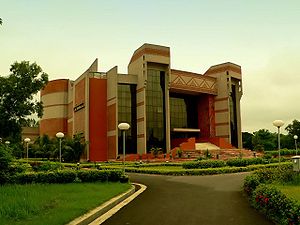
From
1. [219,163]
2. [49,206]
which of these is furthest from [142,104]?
[49,206]

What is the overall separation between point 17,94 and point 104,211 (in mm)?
26545

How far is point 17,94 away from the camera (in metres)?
33.2

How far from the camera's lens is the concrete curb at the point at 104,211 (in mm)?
7895

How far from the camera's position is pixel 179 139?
54.6 m

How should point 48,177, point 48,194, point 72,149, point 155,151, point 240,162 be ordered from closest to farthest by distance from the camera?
point 48,194
point 48,177
point 240,162
point 72,149
point 155,151

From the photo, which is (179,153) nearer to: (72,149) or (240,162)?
(72,149)

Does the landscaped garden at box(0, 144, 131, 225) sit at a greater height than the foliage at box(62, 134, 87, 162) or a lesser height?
lesser

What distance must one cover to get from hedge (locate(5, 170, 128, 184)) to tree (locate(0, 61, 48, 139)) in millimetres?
18367

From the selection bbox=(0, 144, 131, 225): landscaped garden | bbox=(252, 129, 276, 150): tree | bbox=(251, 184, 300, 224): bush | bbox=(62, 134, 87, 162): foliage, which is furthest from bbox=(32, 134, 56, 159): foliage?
bbox=(252, 129, 276, 150): tree

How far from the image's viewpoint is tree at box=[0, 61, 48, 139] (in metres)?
32.8

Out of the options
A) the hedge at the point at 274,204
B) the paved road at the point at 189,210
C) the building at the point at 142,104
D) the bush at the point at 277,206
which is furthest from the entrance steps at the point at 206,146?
the bush at the point at 277,206

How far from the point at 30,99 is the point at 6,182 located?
66.9ft

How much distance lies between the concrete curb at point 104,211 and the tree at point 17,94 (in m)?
23.3

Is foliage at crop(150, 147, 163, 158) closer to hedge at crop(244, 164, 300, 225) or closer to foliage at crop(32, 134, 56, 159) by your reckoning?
foliage at crop(32, 134, 56, 159)
